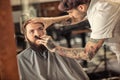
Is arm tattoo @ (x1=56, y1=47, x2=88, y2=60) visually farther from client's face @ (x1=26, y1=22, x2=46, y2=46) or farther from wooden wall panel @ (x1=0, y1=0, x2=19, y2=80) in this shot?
wooden wall panel @ (x1=0, y1=0, x2=19, y2=80)

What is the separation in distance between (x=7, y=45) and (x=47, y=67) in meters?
0.31

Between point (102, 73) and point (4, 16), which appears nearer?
point (4, 16)

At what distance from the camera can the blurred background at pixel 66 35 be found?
3.40 feet

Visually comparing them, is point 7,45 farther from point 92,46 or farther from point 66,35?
point 92,46

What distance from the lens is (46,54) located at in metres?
1.14

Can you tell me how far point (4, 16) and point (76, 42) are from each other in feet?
1.58

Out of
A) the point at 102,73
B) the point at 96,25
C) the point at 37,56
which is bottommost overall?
the point at 102,73

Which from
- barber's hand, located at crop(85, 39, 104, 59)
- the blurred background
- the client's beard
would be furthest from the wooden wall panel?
barber's hand, located at crop(85, 39, 104, 59)

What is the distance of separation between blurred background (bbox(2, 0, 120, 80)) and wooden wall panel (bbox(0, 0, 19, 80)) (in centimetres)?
9

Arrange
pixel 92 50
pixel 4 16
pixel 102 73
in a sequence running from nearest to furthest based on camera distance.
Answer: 1. pixel 4 16
2. pixel 92 50
3. pixel 102 73

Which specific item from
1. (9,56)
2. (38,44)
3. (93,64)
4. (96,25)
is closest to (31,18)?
(38,44)

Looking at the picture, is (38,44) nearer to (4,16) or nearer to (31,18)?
(31,18)

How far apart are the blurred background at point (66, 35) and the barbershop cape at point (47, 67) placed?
0.15ft

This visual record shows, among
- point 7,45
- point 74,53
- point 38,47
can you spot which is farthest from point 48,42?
point 7,45
